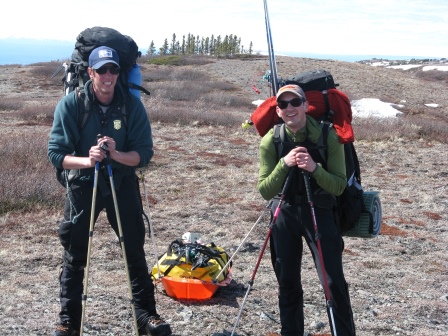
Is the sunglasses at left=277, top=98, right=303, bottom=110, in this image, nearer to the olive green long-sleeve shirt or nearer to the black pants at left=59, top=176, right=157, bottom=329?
the olive green long-sleeve shirt

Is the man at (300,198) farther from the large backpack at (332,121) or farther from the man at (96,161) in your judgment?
the man at (96,161)

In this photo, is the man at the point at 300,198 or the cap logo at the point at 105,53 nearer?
the man at the point at 300,198

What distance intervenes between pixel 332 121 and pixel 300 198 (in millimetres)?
641

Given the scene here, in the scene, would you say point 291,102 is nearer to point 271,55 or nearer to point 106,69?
point 271,55

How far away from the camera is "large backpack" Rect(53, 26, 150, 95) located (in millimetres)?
4684

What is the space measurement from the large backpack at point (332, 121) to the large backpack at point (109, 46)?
3.78 ft

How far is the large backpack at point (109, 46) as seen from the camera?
4684 mm

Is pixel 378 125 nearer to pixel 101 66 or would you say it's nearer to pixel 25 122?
pixel 25 122

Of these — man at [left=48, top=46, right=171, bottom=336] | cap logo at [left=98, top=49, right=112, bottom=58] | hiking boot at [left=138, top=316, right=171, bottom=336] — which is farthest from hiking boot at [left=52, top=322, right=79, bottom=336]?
cap logo at [left=98, top=49, right=112, bottom=58]

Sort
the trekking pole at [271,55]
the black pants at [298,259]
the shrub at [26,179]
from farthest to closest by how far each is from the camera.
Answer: the shrub at [26,179] < the trekking pole at [271,55] < the black pants at [298,259]

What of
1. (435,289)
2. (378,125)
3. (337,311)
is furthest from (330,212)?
(378,125)

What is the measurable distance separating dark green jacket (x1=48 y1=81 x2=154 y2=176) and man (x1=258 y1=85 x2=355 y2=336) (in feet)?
3.39

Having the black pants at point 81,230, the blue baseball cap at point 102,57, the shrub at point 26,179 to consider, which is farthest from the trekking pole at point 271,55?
the shrub at point 26,179

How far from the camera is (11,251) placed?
7.34m
